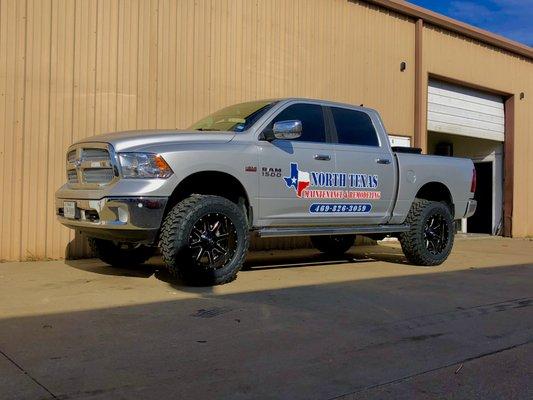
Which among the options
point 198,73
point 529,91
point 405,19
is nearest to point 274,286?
point 198,73

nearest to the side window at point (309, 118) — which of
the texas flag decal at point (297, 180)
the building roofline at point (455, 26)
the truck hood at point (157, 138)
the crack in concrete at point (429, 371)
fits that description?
the texas flag decal at point (297, 180)

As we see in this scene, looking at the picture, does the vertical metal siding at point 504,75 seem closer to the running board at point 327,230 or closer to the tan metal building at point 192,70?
the tan metal building at point 192,70

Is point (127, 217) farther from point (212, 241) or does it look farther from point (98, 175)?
point (212, 241)

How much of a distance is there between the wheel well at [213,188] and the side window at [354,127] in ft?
5.68

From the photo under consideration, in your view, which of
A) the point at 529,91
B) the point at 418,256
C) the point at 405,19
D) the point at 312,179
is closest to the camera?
the point at 312,179

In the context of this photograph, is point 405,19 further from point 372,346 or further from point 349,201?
point 372,346

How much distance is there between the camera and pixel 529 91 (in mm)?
16359

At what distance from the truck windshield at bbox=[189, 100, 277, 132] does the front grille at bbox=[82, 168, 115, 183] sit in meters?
1.56

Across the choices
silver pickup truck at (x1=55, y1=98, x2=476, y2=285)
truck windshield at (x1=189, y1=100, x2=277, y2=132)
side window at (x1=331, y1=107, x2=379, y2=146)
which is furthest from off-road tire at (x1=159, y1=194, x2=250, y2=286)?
side window at (x1=331, y1=107, x2=379, y2=146)

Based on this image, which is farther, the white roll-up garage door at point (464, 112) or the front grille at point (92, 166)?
the white roll-up garage door at point (464, 112)

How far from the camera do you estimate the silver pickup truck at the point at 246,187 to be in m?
5.85

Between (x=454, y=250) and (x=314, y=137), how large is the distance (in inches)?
219

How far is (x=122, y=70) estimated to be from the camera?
8.77 meters

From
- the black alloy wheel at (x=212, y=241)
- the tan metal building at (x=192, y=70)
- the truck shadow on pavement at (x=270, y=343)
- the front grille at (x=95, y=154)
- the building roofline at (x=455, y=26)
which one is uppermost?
the building roofline at (x=455, y=26)
